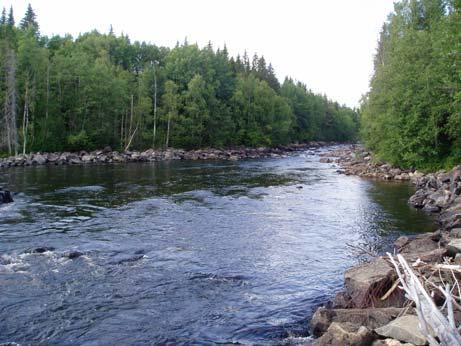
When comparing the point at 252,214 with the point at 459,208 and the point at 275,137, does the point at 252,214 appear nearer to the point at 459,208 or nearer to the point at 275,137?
the point at 459,208

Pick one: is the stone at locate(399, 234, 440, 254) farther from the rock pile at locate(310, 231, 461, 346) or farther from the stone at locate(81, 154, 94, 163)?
the stone at locate(81, 154, 94, 163)

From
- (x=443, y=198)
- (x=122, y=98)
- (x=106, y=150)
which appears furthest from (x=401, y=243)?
(x=122, y=98)

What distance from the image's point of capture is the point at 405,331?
7578 mm

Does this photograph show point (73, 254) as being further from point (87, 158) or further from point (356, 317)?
point (87, 158)

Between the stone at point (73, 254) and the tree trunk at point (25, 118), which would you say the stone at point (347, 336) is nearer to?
the stone at point (73, 254)

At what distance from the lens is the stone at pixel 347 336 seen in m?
7.91

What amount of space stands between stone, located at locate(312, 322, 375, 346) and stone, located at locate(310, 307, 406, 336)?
0.56m

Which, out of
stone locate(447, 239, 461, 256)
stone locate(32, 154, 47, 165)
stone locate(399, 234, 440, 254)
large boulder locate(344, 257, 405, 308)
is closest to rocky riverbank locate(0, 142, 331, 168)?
stone locate(32, 154, 47, 165)

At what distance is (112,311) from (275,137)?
308ft

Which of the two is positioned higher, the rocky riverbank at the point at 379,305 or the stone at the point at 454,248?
the stone at the point at 454,248

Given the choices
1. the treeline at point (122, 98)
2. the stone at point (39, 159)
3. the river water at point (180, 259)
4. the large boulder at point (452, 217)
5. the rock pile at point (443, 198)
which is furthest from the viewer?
the treeline at point (122, 98)

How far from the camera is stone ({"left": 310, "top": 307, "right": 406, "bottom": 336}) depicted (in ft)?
29.4

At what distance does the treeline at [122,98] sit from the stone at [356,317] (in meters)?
54.5

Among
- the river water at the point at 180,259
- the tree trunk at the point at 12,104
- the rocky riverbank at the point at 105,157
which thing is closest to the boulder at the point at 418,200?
the river water at the point at 180,259
